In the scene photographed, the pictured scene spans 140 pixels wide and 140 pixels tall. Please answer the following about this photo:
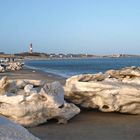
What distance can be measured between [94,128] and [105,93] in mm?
1664

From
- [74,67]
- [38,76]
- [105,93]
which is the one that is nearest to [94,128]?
[105,93]

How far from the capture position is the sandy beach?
8641 millimetres

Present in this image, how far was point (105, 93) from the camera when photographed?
11.0m

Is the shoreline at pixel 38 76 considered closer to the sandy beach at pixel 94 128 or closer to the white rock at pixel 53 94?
the sandy beach at pixel 94 128

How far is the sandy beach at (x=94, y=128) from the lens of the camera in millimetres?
8641

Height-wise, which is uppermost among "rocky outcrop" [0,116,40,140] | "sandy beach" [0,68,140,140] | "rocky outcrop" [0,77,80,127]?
"rocky outcrop" [0,116,40,140]

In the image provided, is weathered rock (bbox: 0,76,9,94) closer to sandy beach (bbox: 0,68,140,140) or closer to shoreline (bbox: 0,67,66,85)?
sandy beach (bbox: 0,68,140,140)

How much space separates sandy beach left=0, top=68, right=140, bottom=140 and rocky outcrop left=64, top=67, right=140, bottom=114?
0.25 meters

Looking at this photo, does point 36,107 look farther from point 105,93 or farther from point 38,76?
point 38,76

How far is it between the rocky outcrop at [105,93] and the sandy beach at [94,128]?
246 millimetres

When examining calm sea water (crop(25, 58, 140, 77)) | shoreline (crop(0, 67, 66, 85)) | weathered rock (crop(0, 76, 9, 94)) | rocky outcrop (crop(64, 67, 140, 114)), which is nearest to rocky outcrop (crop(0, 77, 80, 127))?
weathered rock (crop(0, 76, 9, 94))

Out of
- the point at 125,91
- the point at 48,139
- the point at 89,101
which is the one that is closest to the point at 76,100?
the point at 89,101

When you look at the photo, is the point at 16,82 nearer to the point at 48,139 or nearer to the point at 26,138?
the point at 48,139

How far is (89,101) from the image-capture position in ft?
37.8
